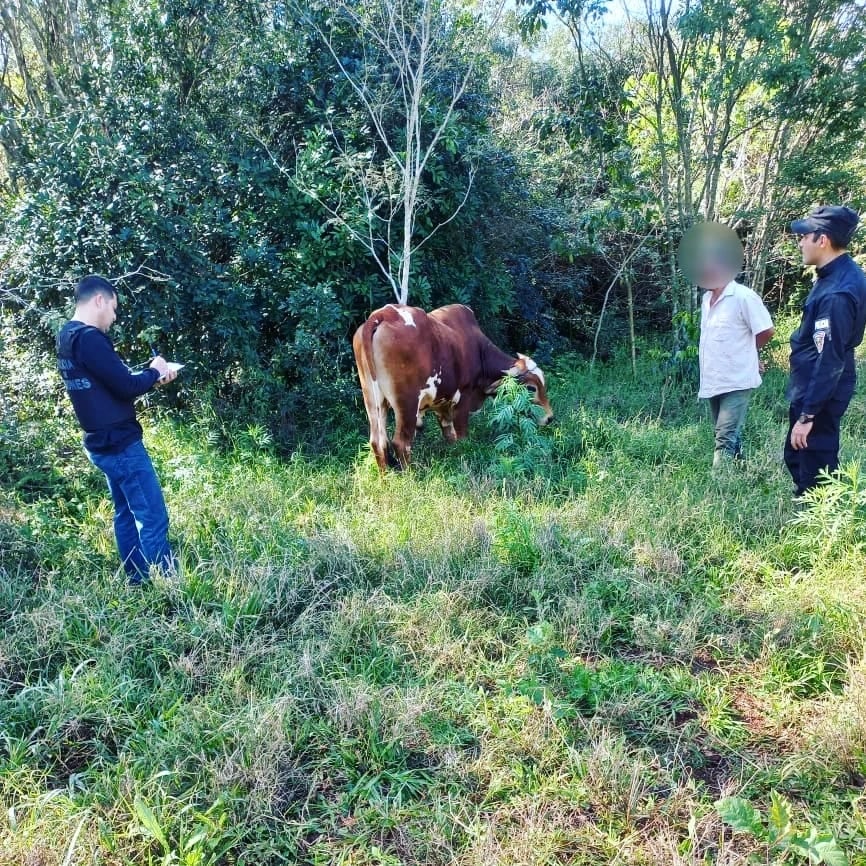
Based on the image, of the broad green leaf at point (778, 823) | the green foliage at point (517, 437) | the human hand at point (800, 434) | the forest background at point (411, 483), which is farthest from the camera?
the green foliage at point (517, 437)

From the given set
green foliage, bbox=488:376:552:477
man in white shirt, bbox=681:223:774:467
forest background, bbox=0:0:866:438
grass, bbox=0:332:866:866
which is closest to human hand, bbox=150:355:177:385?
grass, bbox=0:332:866:866

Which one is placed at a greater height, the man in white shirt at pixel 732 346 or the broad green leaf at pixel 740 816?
the man in white shirt at pixel 732 346

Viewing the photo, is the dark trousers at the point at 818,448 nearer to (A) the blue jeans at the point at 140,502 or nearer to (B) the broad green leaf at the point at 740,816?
(B) the broad green leaf at the point at 740,816

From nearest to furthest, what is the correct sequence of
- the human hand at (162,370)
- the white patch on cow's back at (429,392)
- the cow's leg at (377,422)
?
the human hand at (162,370), the cow's leg at (377,422), the white patch on cow's back at (429,392)

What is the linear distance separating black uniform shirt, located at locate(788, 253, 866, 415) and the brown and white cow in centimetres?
238

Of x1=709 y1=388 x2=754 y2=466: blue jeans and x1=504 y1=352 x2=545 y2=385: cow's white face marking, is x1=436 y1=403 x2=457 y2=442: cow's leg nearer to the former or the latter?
x1=504 y1=352 x2=545 y2=385: cow's white face marking

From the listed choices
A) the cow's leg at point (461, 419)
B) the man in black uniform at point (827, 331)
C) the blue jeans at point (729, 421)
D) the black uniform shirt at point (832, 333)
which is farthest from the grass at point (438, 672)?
the cow's leg at point (461, 419)

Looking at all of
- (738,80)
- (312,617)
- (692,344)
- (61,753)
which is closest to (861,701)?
(312,617)

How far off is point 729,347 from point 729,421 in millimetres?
537

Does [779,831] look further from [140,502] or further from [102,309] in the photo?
[102,309]

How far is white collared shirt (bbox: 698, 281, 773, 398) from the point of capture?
15.4ft

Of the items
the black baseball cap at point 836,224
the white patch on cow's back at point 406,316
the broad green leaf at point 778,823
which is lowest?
the broad green leaf at point 778,823

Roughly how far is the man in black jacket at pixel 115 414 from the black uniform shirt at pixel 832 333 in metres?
3.34

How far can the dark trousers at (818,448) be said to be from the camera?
12.3 ft
